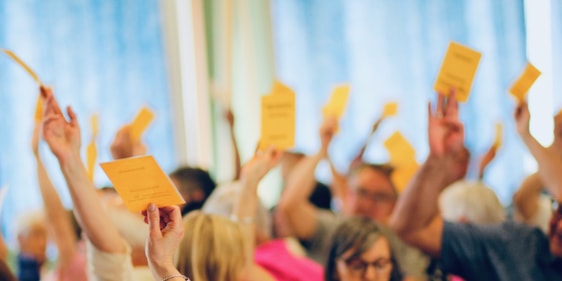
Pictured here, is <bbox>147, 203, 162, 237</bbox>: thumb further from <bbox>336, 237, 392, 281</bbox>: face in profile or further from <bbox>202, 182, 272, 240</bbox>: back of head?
<bbox>202, 182, 272, 240</bbox>: back of head

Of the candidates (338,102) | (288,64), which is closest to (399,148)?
(338,102)

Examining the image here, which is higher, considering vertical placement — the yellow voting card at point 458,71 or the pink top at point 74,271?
the yellow voting card at point 458,71

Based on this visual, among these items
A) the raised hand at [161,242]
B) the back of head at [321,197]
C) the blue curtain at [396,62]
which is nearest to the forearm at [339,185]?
the back of head at [321,197]

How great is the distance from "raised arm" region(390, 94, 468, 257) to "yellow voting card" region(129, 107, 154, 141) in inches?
33.2

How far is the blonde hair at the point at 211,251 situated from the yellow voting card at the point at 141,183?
14.3 inches

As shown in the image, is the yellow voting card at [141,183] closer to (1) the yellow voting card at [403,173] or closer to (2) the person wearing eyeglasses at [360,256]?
(2) the person wearing eyeglasses at [360,256]

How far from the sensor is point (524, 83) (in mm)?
2477

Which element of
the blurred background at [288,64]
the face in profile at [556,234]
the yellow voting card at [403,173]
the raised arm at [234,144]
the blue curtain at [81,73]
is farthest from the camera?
the blurred background at [288,64]

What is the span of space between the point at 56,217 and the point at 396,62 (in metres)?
3.58

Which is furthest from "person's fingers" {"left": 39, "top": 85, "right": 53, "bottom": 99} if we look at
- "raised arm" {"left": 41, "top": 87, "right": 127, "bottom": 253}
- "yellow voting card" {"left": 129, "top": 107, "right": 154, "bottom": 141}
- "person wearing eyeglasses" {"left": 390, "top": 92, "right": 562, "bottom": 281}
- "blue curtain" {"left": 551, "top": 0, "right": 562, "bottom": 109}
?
"blue curtain" {"left": 551, "top": 0, "right": 562, "bottom": 109}

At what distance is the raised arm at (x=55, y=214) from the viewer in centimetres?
239

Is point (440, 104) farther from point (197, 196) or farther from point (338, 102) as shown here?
point (197, 196)

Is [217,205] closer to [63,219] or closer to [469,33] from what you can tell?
[63,219]

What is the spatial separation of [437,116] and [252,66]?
11.3 ft
